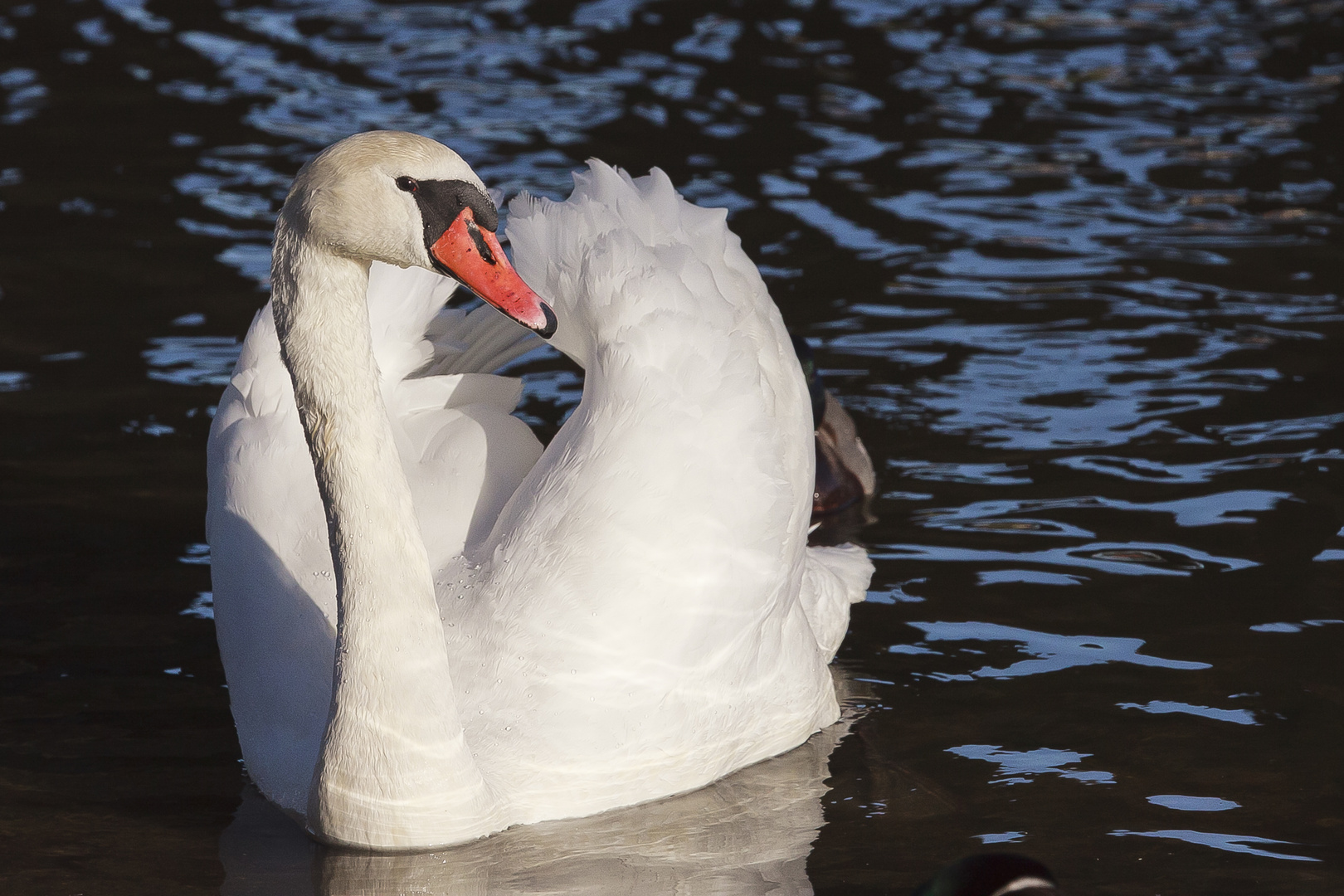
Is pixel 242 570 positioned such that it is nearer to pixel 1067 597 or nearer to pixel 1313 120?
pixel 1067 597

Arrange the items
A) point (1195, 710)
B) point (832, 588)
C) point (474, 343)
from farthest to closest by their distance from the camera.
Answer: point (832, 588) < point (474, 343) < point (1195, 710)

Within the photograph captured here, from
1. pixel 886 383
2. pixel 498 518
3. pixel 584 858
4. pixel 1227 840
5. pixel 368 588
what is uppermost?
pixel 368 588

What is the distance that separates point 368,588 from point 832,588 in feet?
6.49

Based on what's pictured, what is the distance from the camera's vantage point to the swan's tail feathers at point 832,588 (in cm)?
593

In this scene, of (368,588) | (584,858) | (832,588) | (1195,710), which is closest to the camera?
(368,588)

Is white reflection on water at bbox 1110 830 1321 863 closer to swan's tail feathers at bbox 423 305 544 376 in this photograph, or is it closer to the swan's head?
the swan's head

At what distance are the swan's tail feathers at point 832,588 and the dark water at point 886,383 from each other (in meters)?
0.16

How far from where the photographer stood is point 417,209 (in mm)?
4281

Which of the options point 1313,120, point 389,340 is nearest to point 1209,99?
point 1313,120

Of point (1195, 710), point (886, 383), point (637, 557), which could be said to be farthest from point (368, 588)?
point (886, 383)

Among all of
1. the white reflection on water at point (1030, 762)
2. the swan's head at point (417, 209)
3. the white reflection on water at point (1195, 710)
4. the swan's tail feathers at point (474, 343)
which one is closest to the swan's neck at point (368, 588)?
the swan's head at point (417, 209)

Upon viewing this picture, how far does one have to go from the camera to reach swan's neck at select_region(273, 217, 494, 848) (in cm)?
445

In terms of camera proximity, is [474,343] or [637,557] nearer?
[637,557]

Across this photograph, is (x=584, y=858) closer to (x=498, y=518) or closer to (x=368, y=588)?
(x=368, y=588)
